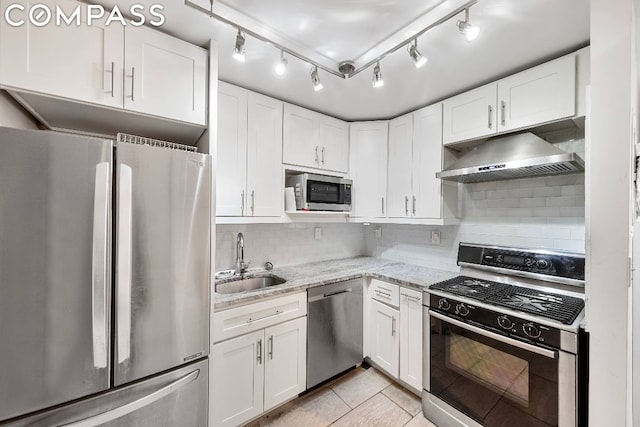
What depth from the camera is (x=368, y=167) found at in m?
2.71

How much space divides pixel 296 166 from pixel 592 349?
211 centimetres

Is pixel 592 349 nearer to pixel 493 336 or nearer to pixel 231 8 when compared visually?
pixel 493 336

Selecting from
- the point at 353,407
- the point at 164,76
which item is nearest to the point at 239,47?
the point at 164,76

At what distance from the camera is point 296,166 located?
7.70 ft

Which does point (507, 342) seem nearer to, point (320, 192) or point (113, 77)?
point (320, 192)

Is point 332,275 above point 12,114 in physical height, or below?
below

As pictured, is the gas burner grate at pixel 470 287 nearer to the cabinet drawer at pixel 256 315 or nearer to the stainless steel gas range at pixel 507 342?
the stainless steel gas range at pixel 507 342

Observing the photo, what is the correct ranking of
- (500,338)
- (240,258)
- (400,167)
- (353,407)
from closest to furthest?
(500,338) < (353,407) < (240,258) < (400,167)

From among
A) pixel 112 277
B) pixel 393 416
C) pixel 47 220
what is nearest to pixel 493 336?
pixel 393 416

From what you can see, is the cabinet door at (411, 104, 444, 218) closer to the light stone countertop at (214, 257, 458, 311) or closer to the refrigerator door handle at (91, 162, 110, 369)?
the light stone countertop at (214, 257, 458, 311)

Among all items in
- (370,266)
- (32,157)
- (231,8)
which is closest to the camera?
(32,157)

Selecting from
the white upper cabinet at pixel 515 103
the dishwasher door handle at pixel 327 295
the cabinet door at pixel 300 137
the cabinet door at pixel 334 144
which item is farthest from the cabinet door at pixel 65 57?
the white upper cabinet at pixel 515 103

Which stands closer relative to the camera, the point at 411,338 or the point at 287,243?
the point at 411,338

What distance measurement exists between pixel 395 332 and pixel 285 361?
927 millimetres
